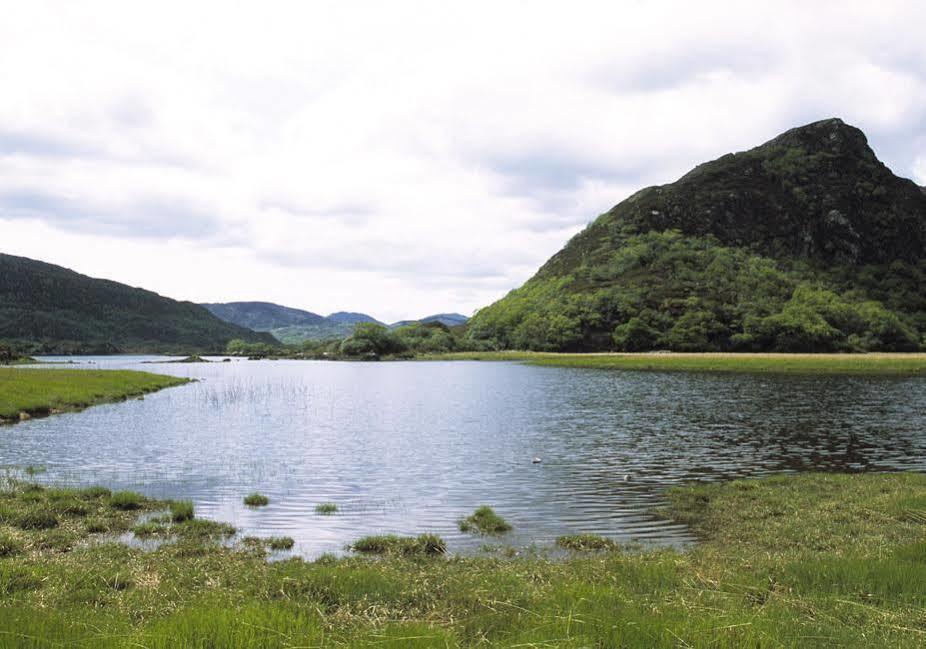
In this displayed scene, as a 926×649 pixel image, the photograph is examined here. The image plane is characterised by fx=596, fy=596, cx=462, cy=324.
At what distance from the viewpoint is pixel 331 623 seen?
10.3 meters

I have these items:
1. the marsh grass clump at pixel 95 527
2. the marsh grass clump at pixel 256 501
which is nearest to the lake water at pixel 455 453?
the marsh grass clump at pixel 256 501

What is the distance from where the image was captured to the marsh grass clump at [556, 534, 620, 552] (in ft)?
61.1

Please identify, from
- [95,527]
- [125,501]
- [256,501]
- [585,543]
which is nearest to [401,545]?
[585,543]

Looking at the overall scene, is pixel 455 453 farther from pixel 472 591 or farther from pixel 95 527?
pixel 472 591

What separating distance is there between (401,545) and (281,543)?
386cm

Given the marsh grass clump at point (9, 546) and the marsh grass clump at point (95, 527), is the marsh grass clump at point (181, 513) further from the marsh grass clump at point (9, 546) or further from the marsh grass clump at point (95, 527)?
the marsh grass clump at point (9, 546)

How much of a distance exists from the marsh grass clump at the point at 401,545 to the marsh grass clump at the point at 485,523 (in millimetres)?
2567

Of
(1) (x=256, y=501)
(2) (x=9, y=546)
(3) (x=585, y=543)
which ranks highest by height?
(2) (x=9, y=546)

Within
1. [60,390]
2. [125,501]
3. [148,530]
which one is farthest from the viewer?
[60,390]

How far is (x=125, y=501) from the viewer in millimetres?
23500

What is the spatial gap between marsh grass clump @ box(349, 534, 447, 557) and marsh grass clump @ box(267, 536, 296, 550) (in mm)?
1932

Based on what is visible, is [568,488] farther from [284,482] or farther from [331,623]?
[331,623]

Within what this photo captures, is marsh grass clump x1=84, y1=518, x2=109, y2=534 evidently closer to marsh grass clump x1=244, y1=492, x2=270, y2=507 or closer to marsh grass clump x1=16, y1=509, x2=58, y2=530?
marsh grass clump x1=16, y1=509, x2=58, y2=530

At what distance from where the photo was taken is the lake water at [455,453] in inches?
925
